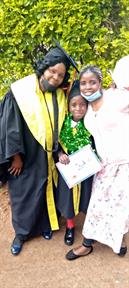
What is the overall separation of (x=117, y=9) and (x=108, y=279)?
2415 mm

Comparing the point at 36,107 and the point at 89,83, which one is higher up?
the point at 89,83

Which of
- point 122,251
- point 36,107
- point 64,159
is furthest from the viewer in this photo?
point 122,251

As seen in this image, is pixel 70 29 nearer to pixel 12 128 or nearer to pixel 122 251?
pixel 12 128

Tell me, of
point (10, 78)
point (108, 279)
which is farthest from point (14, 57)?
point (108, 279)

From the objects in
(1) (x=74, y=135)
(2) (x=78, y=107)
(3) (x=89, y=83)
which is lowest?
(1) (x=74, y=135)

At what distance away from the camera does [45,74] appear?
3.23 metres

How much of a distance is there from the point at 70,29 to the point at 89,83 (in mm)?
869

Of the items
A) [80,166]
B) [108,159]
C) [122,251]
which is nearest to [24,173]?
[80,166]

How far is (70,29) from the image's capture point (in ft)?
12.5

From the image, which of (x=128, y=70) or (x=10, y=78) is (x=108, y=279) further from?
(x=10, y=78)

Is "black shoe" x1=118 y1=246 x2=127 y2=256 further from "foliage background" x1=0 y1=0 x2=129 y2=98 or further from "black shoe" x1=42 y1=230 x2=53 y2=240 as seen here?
"foliage background" x1=0 y1=0 x2=129 y2=98

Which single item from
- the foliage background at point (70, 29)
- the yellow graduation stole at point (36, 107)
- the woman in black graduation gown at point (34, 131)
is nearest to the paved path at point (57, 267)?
the woman in black graduation gown at point (34, 131)

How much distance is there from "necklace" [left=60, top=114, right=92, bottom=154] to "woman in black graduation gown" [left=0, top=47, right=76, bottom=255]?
0.06 m

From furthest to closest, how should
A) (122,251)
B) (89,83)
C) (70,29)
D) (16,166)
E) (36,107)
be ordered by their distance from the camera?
(70,29) < (122,251) < (16,166) < (36,107) < (89,83)
